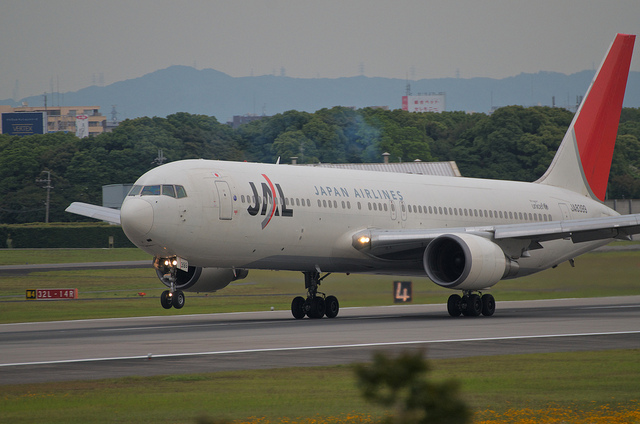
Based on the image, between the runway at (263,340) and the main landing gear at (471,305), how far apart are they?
0.54 meters

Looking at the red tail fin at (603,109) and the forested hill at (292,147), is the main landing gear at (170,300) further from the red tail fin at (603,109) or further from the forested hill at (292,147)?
the forested hill at (292,147)

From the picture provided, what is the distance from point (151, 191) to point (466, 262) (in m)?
9.09

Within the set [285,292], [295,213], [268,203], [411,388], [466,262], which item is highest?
[268,203]

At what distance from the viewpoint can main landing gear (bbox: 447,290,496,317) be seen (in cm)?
2875

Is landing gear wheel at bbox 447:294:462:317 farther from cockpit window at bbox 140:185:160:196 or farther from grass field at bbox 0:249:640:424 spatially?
grass field at bbox 0:249:640:424

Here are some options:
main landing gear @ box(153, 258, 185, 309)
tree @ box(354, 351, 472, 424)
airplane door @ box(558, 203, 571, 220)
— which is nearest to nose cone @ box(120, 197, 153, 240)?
main landing gear @ box(153, 258, 185, 309)

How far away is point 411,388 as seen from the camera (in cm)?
499

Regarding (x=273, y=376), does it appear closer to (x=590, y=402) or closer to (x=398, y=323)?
(x=590, y=402)

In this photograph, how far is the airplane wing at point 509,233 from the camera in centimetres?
2812

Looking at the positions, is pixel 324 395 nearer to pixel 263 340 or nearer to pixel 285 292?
pixel 263 340

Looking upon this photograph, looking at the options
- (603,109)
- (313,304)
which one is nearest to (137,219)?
(313,304)

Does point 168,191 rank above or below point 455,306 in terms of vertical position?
above

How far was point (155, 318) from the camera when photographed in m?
31.0

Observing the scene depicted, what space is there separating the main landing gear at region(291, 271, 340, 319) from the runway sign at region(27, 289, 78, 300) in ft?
54.9
